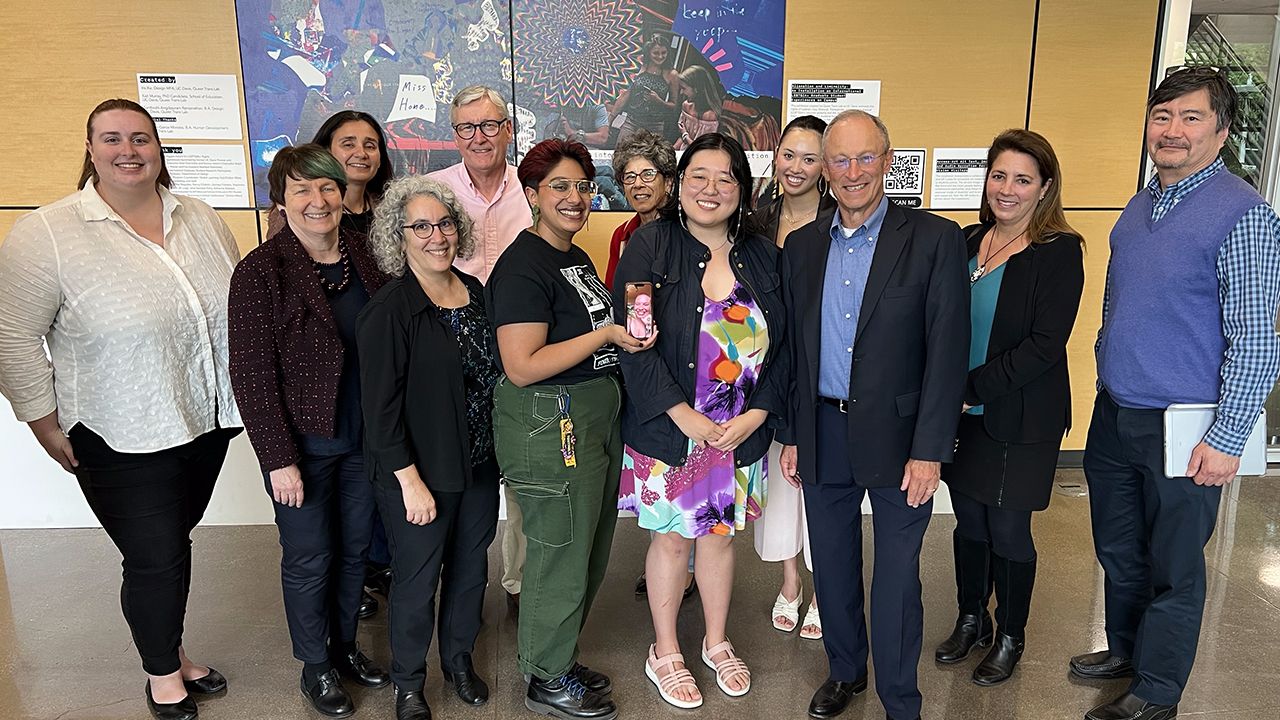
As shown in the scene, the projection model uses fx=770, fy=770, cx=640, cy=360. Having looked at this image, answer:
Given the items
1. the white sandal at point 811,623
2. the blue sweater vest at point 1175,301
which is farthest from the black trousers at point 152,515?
the blue sweater vest at point 1175,301

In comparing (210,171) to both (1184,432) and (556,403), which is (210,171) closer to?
(556,403)

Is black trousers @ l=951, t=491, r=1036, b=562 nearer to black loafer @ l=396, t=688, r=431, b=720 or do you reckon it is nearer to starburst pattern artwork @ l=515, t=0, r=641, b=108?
black loafer @ l=396, t=688, r=431, b=720

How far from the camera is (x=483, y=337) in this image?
251 cm

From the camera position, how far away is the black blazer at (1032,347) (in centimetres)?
255

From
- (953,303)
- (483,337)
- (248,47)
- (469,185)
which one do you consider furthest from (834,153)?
(248,47)

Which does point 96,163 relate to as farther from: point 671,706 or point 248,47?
point 671,706

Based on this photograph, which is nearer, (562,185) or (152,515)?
(562,185)

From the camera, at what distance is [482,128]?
3.25 metres

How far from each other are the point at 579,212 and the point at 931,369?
117cm

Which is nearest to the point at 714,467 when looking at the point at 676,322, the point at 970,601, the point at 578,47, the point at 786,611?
the point at 676,322

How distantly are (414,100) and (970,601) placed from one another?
3816 millimetres

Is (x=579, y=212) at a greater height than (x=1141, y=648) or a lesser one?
greater

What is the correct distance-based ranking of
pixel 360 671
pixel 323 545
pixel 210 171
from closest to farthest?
pixel 323 545, pixel 360 671, pixel 210 171

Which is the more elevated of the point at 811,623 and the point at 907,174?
the point at 907,174
